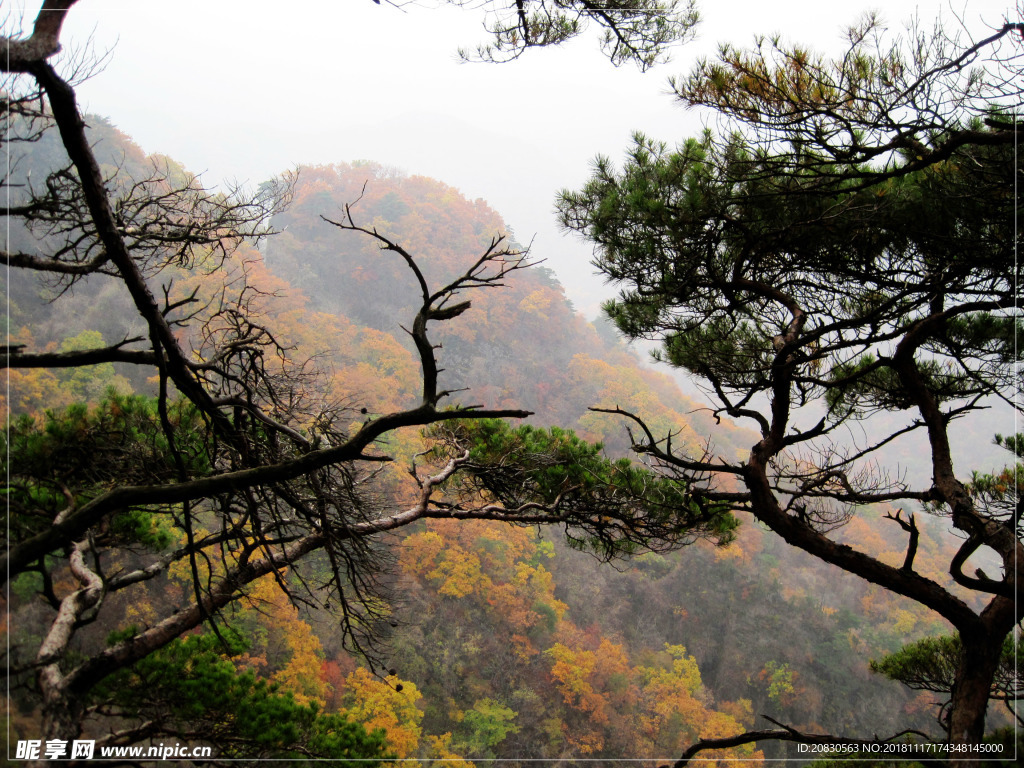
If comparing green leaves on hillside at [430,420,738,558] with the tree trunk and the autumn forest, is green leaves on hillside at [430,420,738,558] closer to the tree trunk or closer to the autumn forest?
the autumn forest

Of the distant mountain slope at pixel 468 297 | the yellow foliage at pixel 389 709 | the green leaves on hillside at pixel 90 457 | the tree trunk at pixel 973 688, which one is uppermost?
the distant mountain slope at pixel 468 297

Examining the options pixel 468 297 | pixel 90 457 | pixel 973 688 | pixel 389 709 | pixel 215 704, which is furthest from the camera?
pixel 468 297

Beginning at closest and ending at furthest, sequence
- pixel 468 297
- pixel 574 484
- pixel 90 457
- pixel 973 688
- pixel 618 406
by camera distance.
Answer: pixel 973 688 < pixel 90 457 < pixel 574 484 < pixel 618 406 < pixel 468 297

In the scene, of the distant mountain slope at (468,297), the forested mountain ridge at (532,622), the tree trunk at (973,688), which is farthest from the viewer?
the distant mountain slope at (468,297)

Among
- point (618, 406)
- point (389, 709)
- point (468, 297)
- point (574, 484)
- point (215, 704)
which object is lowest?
point (389, 709)

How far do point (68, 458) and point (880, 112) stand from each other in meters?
3.75

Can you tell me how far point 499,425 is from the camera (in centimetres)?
381

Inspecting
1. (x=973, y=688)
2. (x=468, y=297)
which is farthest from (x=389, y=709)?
(x=468, y=297)

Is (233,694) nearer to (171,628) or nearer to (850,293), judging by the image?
(171,628)

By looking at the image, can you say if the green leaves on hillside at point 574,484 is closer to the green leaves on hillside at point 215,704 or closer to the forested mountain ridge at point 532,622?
A: the green leaves on hillside at point 215,704

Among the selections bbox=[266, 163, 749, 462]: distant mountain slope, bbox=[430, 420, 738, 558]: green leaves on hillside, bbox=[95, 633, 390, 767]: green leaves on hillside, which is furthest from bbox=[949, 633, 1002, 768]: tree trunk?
bbox=[266, 163, 749, 462]: distant mountain slope

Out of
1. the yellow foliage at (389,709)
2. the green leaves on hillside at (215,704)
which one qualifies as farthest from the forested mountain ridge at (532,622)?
the green leaves on hillside at (215,704)

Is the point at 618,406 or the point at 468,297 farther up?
the point at 468,297

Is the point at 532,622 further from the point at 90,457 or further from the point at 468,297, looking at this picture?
the point at 468,297
